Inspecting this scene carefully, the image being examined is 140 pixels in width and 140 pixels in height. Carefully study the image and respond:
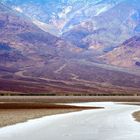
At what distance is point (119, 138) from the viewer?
28.7 m

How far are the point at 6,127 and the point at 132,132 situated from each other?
928 cm

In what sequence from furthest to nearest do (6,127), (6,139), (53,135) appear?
(6,127) → (53,135) → (6,139)

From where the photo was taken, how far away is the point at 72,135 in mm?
30266

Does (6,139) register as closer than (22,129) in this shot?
Yes

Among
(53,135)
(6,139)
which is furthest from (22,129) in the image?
(6,139)

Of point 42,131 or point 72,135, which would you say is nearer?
point 72,135

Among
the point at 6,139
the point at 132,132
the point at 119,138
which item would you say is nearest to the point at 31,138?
the point at 6,139

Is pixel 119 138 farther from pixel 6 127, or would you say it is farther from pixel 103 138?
pixel 6 127

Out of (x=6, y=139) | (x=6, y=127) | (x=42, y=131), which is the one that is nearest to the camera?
(x=6, y=139)

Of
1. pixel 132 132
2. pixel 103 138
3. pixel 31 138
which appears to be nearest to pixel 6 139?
pixel 31 138

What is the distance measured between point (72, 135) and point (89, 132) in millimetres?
2425

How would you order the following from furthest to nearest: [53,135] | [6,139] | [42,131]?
[42,131] → [53,135] → [6,139]

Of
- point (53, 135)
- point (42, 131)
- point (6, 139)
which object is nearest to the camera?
point (6, 139)

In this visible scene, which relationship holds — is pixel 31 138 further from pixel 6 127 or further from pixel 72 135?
pixel 6 127
